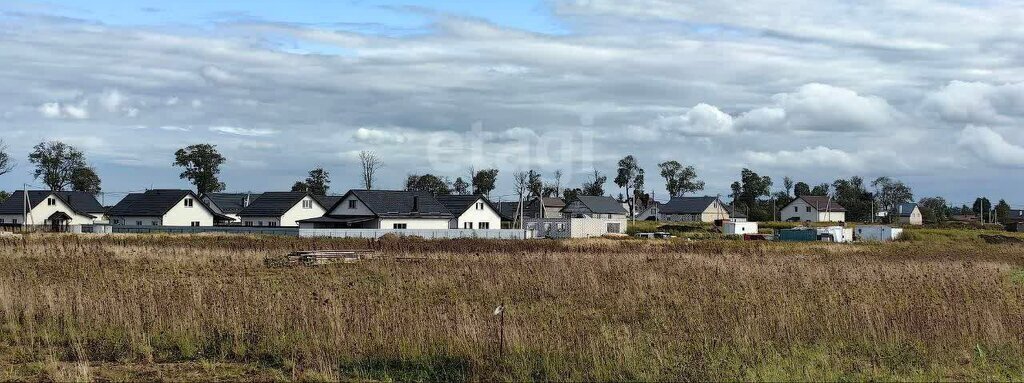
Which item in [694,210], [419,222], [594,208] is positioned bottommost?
[419,222]

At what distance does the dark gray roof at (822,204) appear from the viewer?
136m

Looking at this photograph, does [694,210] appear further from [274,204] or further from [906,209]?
[274,204]

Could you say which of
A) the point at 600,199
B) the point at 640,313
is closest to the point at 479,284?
the point at 640,313

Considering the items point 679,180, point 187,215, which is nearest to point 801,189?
point 679,180

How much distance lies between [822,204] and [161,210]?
95814 mm

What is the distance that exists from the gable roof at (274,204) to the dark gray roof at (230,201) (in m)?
17.0

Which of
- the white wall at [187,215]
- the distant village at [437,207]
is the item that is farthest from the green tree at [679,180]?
the white wall at [187,215]

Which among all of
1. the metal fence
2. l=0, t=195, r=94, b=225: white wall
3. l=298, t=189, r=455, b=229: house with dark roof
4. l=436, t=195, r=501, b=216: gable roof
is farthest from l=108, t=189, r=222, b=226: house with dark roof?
l=436, t=195, r=501, b=216: gable roof

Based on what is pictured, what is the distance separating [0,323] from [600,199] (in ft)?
395

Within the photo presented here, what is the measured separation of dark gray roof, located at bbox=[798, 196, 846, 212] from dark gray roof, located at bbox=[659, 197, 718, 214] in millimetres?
15509

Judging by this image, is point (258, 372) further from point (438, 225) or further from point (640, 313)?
point (438, 225)

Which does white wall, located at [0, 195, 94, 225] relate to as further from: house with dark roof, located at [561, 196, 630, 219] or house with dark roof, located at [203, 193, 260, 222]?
house with dark roof, located at [561, 196, 630, 219]

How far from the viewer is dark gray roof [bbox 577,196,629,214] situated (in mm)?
129750

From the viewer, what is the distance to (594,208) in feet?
425
